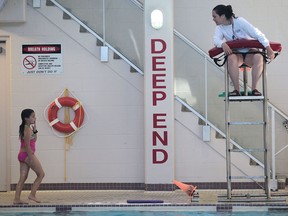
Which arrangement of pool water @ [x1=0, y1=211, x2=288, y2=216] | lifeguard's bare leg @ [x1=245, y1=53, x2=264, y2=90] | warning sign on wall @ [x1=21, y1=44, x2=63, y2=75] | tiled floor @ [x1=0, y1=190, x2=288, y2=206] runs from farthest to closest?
1. warning sign on wall @ [x1=21, y1=44, x2=63, y2=75]
2. tiled floor @ [x1=0, y1=190, x2=288, y2=206]
3. lifeguard's bare leg @ [x1=245, y1=53, x2=264, y2=90]
4. pool water @ [x1=0, y1=211, x2=288, y2=216]

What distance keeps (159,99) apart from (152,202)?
200 cm

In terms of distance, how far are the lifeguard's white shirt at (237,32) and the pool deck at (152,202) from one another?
2153 millimetres

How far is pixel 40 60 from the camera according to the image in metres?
10.7

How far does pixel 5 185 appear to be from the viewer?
10.7 metres

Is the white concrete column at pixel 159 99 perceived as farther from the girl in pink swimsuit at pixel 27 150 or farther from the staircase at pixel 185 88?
the girl in pink swimsuit at pixel 27 150

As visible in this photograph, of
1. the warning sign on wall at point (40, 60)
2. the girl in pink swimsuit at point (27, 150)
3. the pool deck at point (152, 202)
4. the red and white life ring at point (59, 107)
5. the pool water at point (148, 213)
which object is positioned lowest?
the pool water at point (148, 213)

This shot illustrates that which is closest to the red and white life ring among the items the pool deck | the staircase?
the staircase

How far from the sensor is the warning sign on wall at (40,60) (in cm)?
1070

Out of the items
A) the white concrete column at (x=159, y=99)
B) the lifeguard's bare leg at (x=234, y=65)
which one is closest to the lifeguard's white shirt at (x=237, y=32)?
the lifeguard's bare leg at (x=234, y=65)

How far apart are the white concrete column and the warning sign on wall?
60.9 inches

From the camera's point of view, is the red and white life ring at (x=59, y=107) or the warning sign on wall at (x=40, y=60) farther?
the warning sign on wall at (x=40, y=60)

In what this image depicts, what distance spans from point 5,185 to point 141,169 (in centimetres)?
229

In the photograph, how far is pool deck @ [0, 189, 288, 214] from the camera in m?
8.63

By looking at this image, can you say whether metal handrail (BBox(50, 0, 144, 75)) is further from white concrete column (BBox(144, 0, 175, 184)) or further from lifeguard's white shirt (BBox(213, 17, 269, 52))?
lifeguard's white shirt (BBox(213, 17, 269, 52))
